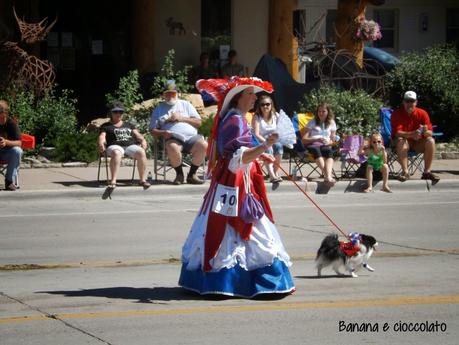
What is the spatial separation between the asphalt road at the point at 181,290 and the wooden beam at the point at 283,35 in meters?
8.85

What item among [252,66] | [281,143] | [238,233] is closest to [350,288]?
[238,233]

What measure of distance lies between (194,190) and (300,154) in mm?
2106

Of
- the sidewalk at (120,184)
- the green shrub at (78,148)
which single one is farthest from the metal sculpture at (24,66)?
the sidewalk at (120,184)

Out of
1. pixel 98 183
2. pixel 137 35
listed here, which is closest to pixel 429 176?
pixel 98 183

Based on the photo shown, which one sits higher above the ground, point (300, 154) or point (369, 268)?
point (300, 154)

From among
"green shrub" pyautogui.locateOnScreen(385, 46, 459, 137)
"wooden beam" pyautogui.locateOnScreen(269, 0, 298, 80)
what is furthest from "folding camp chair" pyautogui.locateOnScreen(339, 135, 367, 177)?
"wooden beam" pyautogui.locateOnScreen(269, 0, 298, 80)

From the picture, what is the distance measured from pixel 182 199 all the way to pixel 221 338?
28.6 feet

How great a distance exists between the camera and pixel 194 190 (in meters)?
16.4

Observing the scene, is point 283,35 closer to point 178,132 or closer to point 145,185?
point 178,132

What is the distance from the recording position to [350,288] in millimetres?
9203

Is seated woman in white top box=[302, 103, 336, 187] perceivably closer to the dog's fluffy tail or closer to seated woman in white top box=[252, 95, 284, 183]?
seated woman in white top box=[252, 95, 284, 183]

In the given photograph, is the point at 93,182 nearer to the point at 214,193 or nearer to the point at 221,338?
the point at 214,193

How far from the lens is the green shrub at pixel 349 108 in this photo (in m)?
19.7

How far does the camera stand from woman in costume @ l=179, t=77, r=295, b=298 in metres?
8.57
